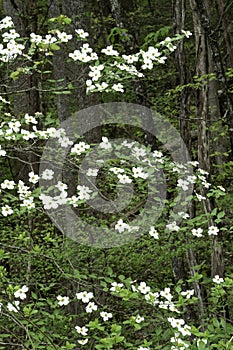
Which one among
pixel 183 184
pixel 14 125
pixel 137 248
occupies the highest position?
pixel 14 125

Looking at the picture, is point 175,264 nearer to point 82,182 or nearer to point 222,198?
point 222,198

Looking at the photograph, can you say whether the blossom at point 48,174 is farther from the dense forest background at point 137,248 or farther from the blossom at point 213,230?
the blossom at point 213,230

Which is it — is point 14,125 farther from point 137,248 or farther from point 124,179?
point 137,248

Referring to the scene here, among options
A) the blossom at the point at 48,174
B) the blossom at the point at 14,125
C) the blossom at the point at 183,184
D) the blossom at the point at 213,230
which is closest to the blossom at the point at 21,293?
the blossom at the point at 48,174

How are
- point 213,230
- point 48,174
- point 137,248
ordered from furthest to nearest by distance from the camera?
Result: point 137,248, point 213,230, point 48,174

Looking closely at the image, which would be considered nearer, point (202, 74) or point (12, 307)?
point (12, 307)

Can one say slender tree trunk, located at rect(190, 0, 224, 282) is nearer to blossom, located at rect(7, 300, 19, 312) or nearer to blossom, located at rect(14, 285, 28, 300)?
blossom, located at rect(14, 285, 28, 300)

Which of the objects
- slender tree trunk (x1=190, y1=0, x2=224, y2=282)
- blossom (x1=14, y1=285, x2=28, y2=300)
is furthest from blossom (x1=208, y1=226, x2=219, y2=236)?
blossom (x1=14, y1=285, x2=28, y2=300)

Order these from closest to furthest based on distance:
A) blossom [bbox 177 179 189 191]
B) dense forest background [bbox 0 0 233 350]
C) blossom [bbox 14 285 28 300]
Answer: blossom [bbox 14 285 28 300], dense forest background [bbox 0 0 233 350], blossom [bbox 177 179 189 191]

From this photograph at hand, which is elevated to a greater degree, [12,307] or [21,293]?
[12,307]

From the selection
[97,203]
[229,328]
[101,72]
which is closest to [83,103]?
[97,203]

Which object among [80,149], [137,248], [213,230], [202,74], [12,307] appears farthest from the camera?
[137,248]

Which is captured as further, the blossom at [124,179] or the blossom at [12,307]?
the blossom at [124,179]

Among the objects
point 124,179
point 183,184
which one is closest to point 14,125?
point 124,179
